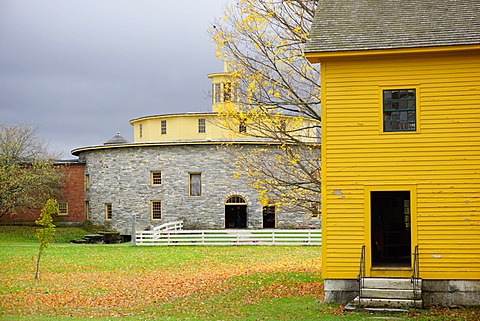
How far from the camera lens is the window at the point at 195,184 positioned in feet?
150

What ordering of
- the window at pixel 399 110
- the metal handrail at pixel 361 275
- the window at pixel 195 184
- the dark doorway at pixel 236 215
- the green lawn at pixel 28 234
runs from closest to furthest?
the metal handrail at pixel 361 275
the window at pixel 399 110
the green lawn at pixel 28 234
the dark doorway at pixel 236 215
the window at pixel 195 184

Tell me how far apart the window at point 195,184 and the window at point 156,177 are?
222 centimetres

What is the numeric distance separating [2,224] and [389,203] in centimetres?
3653

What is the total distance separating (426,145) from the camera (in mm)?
16078

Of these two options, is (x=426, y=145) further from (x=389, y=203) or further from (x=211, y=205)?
Answer: (x=211, y=205)

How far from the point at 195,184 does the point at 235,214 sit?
11.1 ft

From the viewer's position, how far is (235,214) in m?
45.8

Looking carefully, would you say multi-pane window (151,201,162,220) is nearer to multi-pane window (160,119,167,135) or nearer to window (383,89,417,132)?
multi-pane window (160,119,167,135)

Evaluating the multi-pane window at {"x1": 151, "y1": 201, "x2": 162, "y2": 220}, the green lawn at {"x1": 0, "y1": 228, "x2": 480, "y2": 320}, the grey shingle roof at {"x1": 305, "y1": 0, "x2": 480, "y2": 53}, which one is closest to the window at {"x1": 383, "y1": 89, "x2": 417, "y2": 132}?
the grey shingle roof at {"x1": 305, "y1": 0, "x2": 480, "y2": 53}

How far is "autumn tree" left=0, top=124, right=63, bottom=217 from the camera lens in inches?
1838

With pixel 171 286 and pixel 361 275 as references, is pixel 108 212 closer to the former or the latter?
pixel 171 286

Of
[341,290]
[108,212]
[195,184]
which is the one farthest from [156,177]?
[341,290]

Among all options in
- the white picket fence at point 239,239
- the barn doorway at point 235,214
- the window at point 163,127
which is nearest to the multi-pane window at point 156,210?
the barn doorway at point 235,214

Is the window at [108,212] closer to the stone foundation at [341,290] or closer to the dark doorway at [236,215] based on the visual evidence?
the dark doorway at [236,215]
